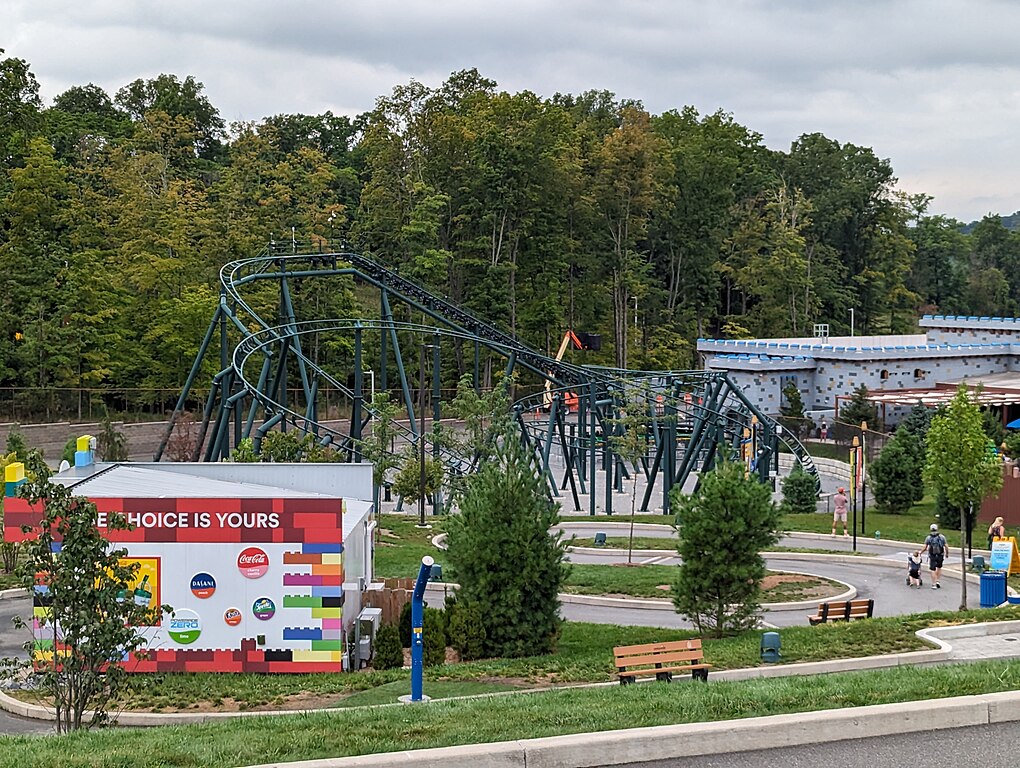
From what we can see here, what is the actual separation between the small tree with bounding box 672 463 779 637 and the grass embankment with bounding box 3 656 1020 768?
19.2ft

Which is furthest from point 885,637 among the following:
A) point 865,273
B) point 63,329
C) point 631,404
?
point 865,273

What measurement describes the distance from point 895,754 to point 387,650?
10491 mm

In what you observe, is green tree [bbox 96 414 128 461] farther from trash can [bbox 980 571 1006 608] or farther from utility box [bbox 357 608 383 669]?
trash can [bbox 980 571 1006 608]

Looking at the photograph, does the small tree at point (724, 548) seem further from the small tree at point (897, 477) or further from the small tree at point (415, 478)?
the small tree at point (897, 477)

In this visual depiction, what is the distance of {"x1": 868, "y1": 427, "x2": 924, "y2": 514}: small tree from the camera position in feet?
141

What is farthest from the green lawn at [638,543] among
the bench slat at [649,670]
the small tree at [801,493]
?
the bench slat at [649,670]

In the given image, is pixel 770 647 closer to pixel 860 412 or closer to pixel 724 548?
pixel 724 548

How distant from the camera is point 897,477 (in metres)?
43.1

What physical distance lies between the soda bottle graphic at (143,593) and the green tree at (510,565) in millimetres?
4825

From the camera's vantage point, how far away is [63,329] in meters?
63.3

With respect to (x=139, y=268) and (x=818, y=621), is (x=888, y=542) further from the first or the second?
(x=139, y=268)

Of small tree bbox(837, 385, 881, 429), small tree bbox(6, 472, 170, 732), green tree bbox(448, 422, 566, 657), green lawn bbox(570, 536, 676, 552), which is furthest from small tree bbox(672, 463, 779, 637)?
small tree bbox(837, 385, 881, 429)

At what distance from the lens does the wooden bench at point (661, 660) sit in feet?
54.1

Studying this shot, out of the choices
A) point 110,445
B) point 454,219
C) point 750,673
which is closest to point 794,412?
point 454,219
